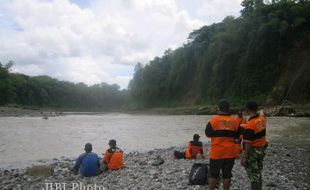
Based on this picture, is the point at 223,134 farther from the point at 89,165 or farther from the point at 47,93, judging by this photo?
the point at 47,93

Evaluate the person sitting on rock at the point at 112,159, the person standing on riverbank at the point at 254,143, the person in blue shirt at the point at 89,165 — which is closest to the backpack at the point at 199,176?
the person standing on riverbank at the point at 254,143

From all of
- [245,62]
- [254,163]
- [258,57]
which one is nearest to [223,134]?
[254,163]

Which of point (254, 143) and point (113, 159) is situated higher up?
point (254, 143)

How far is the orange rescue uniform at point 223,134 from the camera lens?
8.18m

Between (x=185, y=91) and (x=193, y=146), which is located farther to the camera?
(x=185, y=91)

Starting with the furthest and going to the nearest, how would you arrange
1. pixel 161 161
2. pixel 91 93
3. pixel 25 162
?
pixel 91 93 → pixel 25 162 → pixel 161 161

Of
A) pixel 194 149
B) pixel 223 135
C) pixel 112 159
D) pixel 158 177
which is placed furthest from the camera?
pixel 194 149

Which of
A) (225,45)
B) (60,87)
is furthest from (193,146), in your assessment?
(60,87)

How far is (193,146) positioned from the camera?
15688mm

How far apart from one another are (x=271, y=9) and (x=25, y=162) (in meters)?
59.9

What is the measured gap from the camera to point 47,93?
5969 inches

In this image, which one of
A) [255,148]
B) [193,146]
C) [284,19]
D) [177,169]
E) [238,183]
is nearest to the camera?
[255,148]

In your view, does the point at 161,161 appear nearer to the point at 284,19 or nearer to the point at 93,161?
the point at 93,161

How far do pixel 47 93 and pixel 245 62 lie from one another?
314 feet
